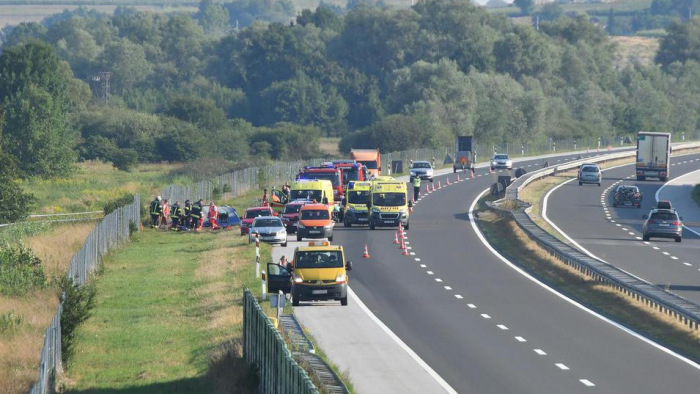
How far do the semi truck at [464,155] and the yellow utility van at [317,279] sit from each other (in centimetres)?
7252

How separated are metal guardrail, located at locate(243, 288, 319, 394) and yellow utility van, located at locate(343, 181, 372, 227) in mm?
35643

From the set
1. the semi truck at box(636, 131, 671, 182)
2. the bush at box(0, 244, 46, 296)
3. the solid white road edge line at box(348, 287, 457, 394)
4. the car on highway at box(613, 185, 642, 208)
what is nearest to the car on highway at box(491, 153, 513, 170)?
the semi truck at box(636, 131, 671, 182)

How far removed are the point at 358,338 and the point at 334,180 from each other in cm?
4034

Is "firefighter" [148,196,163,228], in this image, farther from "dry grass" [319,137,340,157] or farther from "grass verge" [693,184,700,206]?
"dry grass" [319,137,340,157]

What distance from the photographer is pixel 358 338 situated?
35688 millimetres

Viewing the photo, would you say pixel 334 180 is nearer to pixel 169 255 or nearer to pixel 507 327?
pixel 169 255

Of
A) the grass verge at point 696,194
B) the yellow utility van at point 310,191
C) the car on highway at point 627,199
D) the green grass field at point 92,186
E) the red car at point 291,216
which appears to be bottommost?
the green grass field at point 92,186

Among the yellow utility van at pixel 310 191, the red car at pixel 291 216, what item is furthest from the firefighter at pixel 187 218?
the red car at pixel 291 216

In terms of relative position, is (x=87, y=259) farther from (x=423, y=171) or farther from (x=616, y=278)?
(x=423, y=171)

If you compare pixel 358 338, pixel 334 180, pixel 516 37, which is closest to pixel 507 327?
pixel 358 338

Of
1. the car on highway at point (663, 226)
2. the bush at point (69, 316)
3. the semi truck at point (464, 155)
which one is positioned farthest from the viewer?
the semi truck at point (464, 155)

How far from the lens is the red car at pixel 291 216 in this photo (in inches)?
2501

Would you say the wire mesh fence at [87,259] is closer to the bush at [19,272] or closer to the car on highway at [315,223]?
the bush at [19,272]

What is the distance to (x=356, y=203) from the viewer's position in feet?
221
